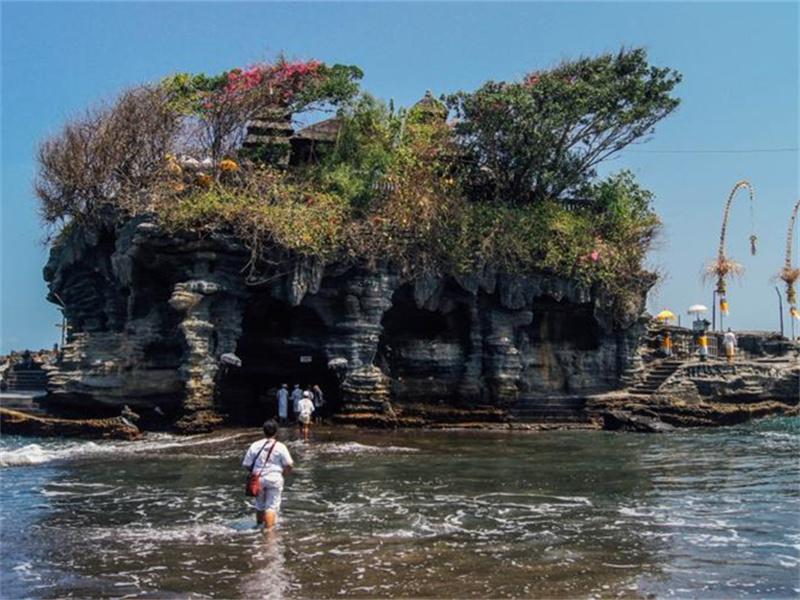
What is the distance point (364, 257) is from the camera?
2666 cm

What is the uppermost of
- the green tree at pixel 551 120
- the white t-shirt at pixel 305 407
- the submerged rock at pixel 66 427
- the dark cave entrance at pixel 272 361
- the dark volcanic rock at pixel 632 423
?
the green tree at pixel 551 120

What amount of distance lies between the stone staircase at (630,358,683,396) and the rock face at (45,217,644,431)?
785 millimetres

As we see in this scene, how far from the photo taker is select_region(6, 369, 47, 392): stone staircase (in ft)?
147

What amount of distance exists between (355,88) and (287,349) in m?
10.9

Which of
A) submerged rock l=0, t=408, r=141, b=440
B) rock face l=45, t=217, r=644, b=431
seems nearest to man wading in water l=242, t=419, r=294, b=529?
rock face l=45, t=217, r=644, b=431

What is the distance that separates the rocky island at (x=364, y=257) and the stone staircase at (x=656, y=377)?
0.30 ft

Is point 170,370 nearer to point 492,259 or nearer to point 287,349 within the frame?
point 287,349

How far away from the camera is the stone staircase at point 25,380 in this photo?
147ft

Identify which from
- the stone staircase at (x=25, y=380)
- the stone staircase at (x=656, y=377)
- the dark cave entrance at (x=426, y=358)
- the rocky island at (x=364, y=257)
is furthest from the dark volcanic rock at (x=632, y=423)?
the stone staircase at (x=25, y=380)

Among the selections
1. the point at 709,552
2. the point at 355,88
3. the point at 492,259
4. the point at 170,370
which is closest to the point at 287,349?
the point at 170,370

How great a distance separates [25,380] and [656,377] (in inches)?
1357

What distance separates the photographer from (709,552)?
10234mm

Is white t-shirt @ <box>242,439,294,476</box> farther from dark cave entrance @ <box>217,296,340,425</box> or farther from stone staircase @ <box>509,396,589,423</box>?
stone staircase @ <box>509,396,589,423</box>

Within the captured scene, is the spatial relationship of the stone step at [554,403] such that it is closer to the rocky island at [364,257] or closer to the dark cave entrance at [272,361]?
the rocky island at [364,257]
